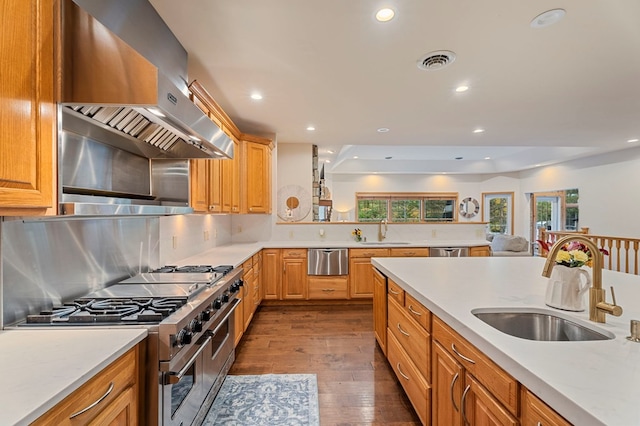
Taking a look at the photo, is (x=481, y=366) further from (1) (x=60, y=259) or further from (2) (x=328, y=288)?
(2) (x=328, y=288)

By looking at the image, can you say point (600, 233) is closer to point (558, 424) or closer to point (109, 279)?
point (558, 424)

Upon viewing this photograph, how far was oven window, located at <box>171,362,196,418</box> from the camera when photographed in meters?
1.39

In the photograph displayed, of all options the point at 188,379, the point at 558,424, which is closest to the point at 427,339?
the point at 558,424

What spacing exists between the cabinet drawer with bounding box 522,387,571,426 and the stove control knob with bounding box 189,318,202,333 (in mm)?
1408

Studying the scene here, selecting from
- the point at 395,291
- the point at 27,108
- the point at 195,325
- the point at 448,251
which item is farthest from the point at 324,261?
the point at 27,108

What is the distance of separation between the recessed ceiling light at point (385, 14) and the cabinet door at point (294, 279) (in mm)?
3163

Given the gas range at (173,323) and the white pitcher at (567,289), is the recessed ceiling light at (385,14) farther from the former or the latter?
the gas range at (173,323)

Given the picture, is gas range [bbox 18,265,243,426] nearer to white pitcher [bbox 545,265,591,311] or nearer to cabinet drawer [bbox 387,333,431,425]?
cabinet drawer [bbox 387,333,431,425]

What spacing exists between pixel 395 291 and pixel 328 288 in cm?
215

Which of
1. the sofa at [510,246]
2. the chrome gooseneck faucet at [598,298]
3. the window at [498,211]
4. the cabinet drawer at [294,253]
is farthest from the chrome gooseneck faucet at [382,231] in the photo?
the window at [498,211]

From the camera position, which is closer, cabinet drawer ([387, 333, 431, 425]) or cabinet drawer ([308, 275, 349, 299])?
cabinet drawer ([387, 333, 431, 425])

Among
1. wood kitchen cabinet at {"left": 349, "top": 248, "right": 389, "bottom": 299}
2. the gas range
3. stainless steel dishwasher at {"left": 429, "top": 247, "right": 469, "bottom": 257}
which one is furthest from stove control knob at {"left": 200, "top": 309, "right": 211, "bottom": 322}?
stainless steel dishwasher at {"left": 429, "top": 247, "right": 469, "bottom": 257}

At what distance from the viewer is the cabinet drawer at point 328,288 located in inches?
166

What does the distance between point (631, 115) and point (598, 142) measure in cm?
187
